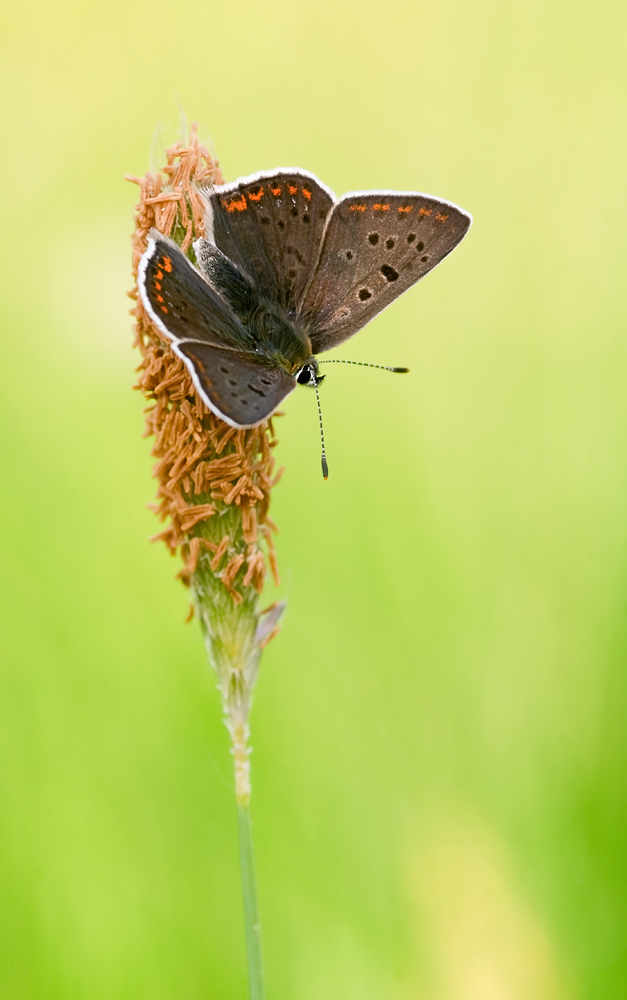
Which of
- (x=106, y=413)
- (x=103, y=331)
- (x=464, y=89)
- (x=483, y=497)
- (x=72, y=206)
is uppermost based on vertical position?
(x=464, y=89)

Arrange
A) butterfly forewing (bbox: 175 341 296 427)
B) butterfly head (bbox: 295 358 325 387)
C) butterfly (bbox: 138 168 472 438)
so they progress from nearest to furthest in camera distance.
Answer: butterfly forewing (bbox: 175 341 296 427) → butterfly (bbox: 138 168 472 438) → butterfly head (bbox: 295 358 325 387)

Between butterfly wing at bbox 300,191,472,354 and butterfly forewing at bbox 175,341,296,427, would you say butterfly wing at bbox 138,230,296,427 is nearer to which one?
butterfly forewing at bbox 175,341,296,427

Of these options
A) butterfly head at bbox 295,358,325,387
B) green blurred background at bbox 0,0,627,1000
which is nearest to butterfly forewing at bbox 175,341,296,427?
butterfly head at bbox 295,358,325,387

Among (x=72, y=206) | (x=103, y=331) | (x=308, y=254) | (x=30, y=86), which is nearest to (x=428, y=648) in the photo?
(x=308, y=254)

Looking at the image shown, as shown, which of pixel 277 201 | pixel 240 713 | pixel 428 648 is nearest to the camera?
pixel 240 713

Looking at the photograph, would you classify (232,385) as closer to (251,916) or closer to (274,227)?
(274,227)

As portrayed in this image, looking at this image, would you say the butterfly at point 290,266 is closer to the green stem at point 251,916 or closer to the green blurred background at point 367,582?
the green blurred background at point 367,582

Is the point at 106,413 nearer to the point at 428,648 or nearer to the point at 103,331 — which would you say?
the point at 103,331
